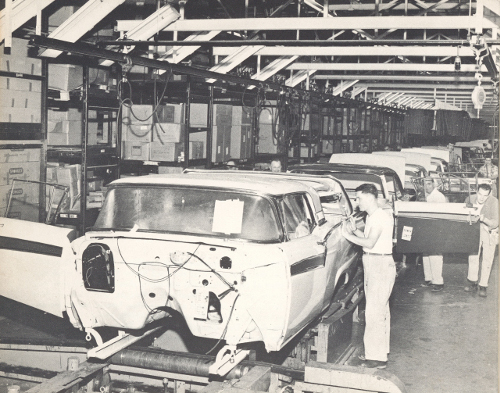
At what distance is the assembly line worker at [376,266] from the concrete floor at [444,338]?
44cm

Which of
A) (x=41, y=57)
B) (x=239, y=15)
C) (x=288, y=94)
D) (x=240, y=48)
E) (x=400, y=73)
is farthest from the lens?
(x=400, y=73)

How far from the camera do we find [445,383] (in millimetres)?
6426

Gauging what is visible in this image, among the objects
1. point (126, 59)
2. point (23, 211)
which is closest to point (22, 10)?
point (126, 59)

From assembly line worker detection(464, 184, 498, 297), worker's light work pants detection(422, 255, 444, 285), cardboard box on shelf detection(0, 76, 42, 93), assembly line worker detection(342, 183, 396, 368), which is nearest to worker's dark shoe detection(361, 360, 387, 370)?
assembly line worker detection(342, 183, 396, 368)

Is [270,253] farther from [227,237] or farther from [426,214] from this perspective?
[426,214]

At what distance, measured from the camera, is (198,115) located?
38.3 ft

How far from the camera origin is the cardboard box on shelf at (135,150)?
401 inches

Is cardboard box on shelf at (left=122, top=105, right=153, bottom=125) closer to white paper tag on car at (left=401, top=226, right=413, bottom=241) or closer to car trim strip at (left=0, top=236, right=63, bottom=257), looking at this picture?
white paper tag on car at (left=401, top=226, right=413, bottom=241)

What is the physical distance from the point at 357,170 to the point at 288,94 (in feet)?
17.0

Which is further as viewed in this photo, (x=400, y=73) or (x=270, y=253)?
(x=400, y=73)

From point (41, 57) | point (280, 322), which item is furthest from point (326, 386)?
point (41, 57)

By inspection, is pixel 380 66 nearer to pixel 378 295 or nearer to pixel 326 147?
pixel 326 147

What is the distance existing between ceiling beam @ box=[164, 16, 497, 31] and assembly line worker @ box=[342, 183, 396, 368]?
2.96m

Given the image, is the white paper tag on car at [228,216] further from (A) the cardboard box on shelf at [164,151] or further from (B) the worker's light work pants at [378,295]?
(A) the cardboard box on shelf at [164,151]
